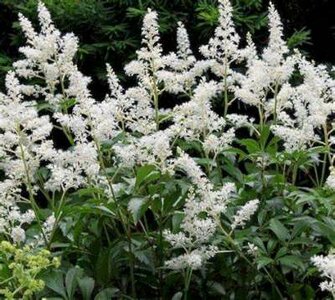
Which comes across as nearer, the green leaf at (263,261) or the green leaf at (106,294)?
the green leaf at (263,261)

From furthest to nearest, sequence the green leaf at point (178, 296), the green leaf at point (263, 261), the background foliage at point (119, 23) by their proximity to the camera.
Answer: the background foliage at point (119, 23)
the green leaf at point (178, 296)
the green leaf at point (263, 261)

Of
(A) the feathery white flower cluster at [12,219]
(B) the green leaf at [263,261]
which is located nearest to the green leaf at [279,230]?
(B) the green leaf at [263,261]

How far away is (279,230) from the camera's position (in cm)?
325

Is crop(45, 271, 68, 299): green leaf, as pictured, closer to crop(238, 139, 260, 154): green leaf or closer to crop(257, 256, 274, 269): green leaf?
crop(257, 256, 274, 269): green leaf

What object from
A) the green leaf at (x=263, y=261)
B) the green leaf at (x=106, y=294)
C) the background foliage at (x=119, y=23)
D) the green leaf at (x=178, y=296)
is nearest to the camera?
the green leaf at (x=263, y=261)

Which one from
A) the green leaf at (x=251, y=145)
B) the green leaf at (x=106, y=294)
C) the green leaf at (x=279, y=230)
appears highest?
the green leaf at (x=251, y=145)

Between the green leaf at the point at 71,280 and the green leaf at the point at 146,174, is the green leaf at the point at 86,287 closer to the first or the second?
the green leaf at the point at 71,280

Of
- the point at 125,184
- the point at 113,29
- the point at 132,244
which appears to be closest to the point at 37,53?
the point at 125,184

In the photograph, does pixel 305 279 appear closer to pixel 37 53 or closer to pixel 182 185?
pixel 182 185

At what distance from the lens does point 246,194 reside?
137 inches

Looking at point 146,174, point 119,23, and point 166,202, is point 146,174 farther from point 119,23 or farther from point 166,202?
point 119,23

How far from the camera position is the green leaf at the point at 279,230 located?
3.23 meters

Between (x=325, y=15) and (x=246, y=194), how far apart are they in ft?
15.4

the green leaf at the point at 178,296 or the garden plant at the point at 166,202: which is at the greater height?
the garden plant at the point at 166,202
